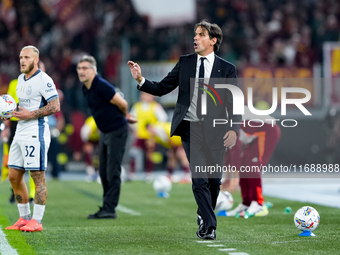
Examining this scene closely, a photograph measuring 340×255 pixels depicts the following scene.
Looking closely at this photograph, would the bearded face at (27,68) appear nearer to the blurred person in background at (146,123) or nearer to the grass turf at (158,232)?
the grass turf at (158,232)

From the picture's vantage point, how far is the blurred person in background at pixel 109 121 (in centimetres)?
800

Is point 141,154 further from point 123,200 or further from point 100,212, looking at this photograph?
point 100,212

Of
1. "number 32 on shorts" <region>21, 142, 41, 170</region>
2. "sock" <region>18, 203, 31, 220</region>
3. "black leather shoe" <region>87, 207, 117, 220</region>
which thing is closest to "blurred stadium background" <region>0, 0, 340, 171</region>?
"black leather shoe" <region>87, 207, 117, 220</region>

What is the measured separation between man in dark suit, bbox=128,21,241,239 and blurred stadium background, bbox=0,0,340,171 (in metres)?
11.2

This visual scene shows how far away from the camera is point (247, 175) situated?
8094 millimetres

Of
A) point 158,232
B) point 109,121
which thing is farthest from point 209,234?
point 109,121

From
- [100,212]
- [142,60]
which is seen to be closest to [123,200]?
[100,212]

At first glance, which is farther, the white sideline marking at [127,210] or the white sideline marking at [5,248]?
the white sideline marking at [127,210]

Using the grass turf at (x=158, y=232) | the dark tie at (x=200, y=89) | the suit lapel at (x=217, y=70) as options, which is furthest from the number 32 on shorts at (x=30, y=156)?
the suit lapel at (x=217, y=70)

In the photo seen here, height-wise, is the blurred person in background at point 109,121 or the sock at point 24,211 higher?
the blurred person in background at point 109,121

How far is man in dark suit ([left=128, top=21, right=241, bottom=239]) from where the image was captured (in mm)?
5898

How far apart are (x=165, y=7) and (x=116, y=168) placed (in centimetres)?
1069

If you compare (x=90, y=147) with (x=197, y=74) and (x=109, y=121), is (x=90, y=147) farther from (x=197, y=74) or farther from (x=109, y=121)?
(x=197, y=74)

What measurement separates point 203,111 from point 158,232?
151 cm
